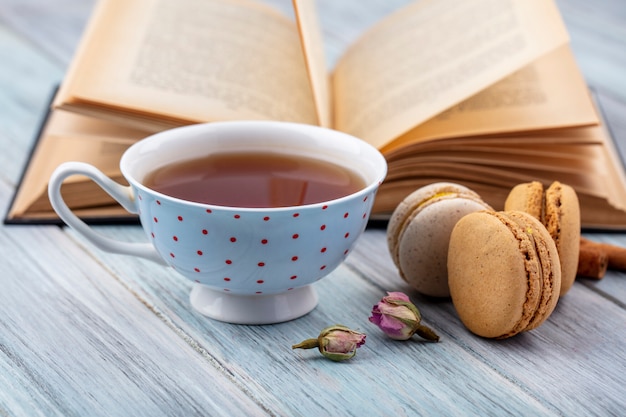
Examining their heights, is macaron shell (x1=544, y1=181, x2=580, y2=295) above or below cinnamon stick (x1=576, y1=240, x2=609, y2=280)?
above

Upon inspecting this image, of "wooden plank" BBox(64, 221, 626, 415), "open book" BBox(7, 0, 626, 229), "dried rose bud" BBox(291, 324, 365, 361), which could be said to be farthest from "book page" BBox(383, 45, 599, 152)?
"dried rose bud" BBox(291, 324, 365, 361)

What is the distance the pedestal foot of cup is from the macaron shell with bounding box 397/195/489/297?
0.39 ft

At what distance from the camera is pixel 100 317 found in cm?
87

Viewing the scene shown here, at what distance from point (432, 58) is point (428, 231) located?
43 centimetres

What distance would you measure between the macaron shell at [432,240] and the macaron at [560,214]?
0.15 ft

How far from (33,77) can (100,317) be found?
33.5 inches

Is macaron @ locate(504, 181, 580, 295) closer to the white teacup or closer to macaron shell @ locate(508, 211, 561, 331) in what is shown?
macaron shell @ locate(508, 211, 561, 331)

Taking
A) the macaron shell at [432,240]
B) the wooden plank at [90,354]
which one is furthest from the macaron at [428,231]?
the wooden plank at [90,354]

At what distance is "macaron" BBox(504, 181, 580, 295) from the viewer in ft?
2.80

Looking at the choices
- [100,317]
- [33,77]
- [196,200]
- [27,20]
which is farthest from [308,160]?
[27,20]

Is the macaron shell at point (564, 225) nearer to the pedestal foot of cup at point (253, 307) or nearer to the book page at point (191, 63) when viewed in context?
the pedestal foot of cup at point (253, 307)

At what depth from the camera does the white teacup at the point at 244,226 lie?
30.3 inches

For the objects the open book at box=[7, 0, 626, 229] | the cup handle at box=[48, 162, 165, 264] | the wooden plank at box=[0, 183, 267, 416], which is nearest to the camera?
the wooden plank at box=[0, 183, 267, 416]

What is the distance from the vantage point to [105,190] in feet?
2.82
